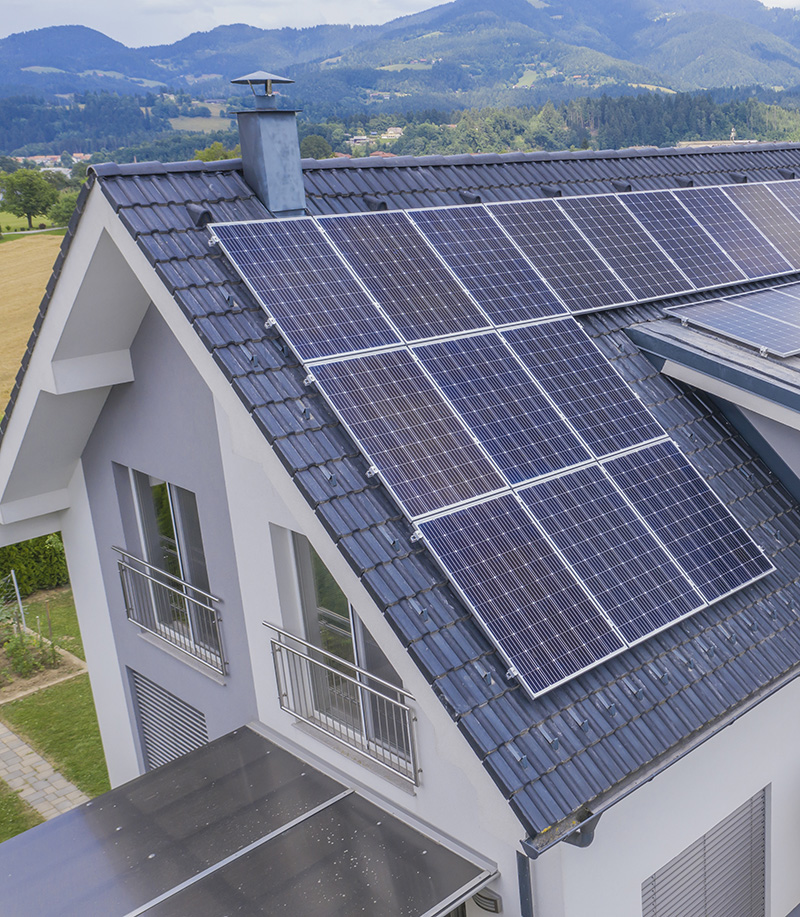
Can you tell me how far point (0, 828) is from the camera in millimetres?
16578

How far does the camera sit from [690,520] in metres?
9.05

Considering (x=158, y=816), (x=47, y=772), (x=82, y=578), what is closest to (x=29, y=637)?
(x=47, y=772)

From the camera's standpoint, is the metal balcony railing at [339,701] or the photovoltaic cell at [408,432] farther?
the metal balcony railing at [339,701]

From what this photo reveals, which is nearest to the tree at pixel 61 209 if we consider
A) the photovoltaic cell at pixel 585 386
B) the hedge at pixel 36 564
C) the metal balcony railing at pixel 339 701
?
the hedge at pixel 36 564

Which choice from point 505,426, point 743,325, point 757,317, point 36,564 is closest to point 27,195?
point 36,564

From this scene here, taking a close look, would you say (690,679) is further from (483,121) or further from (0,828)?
(483,121)

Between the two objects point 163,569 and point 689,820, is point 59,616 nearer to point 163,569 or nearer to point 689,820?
point 163,569

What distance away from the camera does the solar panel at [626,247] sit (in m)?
12.0

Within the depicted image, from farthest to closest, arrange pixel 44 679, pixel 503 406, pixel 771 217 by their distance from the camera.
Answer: pixel 44 679, pixel 771 217, pixel 503 406

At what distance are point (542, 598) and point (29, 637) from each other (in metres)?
21.5

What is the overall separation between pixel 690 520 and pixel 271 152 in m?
6.16

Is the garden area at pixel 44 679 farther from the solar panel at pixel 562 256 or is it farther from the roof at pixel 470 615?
the solar panel at pixel 562 256

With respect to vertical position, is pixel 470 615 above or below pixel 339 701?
above

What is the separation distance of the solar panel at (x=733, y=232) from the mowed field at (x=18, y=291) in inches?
2546
